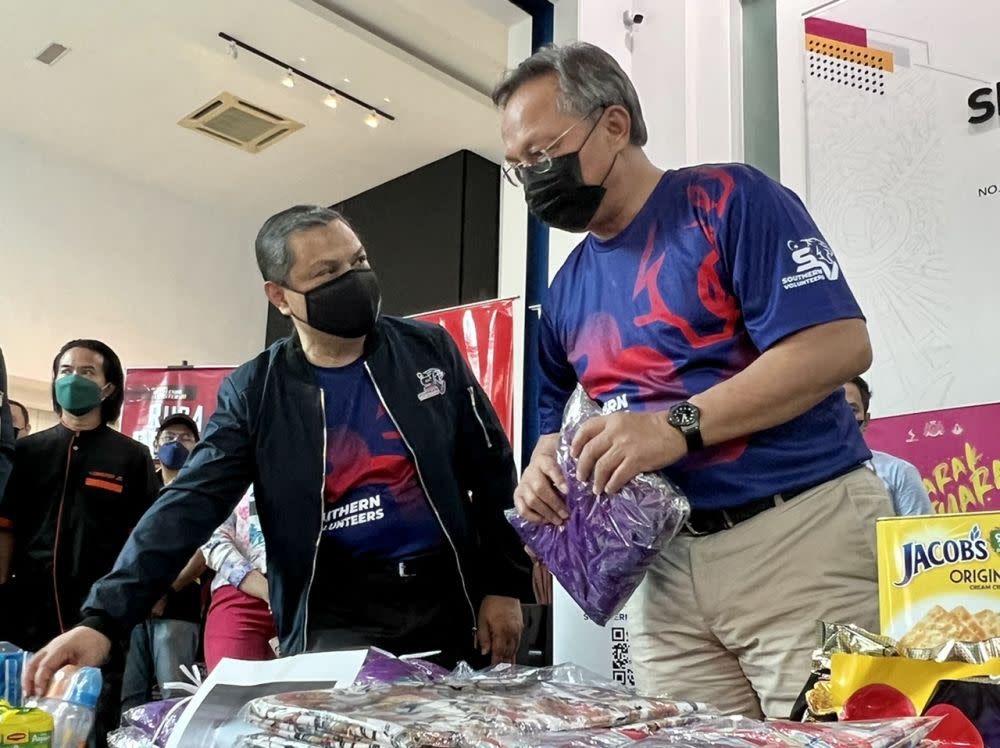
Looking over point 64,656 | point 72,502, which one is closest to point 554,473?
point 64,656

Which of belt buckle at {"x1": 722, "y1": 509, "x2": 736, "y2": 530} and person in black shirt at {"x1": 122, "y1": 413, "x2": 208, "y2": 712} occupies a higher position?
belt buckle at {"x1": 722, "y1": 509, "x2": 736, "y2": 530}

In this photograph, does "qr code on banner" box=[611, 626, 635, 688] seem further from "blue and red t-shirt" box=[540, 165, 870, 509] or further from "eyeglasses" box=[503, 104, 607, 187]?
"eyeglasses" box=[503, 104, 607, 187]

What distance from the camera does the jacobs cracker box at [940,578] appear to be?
78 cm

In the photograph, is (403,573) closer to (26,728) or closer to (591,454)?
(591,454)

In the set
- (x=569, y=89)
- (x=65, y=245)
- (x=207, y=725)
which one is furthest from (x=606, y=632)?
(x=65, y=245)

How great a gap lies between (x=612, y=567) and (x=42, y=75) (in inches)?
208

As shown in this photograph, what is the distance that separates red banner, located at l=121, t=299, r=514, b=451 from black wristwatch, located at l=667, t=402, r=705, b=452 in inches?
88.7

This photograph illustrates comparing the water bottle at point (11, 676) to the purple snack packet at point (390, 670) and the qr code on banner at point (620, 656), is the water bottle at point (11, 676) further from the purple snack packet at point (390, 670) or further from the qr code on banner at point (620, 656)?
the qr code on banner at point (620, 656)

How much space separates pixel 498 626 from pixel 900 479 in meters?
1.11

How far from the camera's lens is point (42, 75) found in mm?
5402

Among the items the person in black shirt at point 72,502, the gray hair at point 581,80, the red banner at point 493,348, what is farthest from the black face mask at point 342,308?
the red banner at point 493,348

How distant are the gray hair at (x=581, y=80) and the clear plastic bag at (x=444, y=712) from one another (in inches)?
31.9

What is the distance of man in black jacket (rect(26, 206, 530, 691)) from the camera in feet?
5.27

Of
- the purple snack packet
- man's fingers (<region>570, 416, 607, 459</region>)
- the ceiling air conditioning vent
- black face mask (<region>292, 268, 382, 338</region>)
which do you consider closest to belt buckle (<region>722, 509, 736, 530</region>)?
man's fingers (<region>570, 416, 607, 459</region>)
